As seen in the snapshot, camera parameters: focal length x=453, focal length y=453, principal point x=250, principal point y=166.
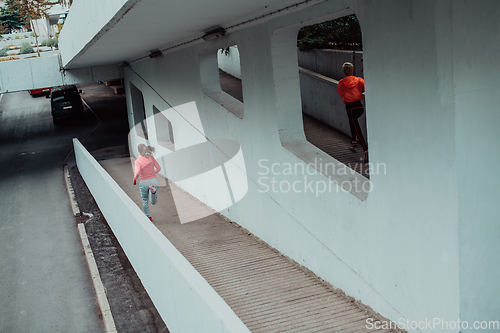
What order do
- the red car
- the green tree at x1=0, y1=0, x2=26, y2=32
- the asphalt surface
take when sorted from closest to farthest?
the asphalt surface, the red car, the green tree at x1=0, y1=0, x2=26, y2=32

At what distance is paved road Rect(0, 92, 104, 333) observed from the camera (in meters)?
7.27

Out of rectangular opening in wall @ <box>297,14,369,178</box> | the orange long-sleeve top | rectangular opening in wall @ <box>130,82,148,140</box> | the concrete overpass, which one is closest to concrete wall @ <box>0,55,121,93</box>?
rectangular opening in wall @ <box>130,82,148,140</box>

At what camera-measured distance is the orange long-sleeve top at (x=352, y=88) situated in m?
8.02

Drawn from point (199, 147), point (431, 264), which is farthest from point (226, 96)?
point (431, 264)

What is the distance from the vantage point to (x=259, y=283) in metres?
6.68

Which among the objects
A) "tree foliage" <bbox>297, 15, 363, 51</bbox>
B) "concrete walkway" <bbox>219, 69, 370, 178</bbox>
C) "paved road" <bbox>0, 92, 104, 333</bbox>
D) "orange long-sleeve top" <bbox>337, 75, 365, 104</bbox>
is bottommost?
"paved road" <bbox>0, 92, 104, 333</bbox>

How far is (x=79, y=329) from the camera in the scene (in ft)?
22.4

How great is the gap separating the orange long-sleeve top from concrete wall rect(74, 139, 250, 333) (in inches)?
165

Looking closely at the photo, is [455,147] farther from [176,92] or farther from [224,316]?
[176,92]

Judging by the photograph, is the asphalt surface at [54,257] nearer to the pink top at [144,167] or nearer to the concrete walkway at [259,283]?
the concrete walkway at [259,283]

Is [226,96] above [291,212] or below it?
above

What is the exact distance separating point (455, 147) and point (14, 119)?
33013 millimetres

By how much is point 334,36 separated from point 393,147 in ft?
23.3

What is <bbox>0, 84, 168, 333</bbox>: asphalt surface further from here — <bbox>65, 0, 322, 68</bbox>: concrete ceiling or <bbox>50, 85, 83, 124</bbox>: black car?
<bbox>50, 85, 83, 124</bbox>: black car
